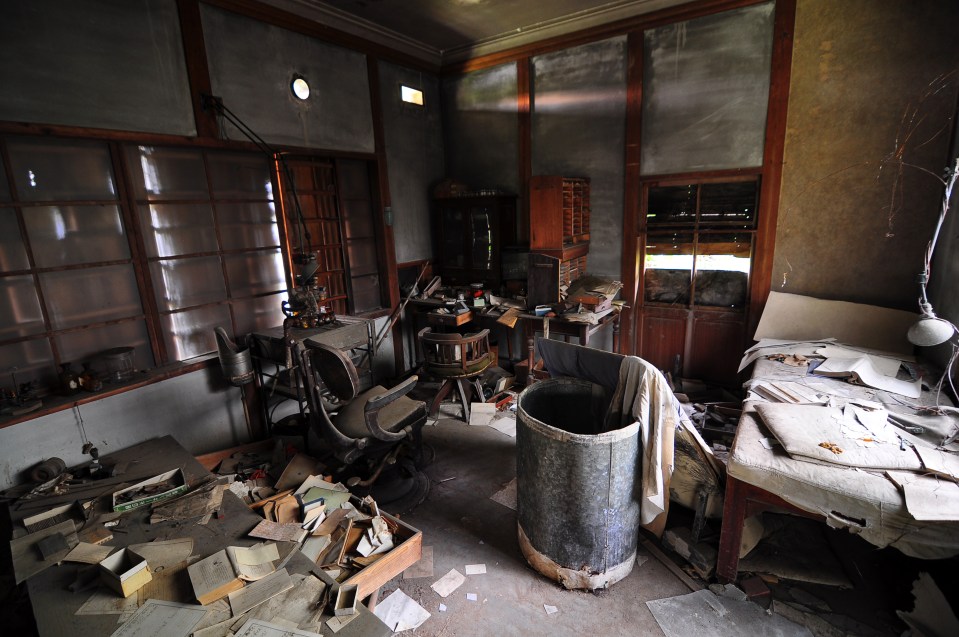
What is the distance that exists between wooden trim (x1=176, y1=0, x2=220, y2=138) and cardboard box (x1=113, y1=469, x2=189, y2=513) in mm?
2688

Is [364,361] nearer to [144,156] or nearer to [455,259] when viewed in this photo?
[455,259]

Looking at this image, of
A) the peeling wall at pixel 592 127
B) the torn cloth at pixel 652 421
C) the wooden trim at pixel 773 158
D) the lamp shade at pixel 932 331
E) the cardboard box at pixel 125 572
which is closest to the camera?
the cardboard box at pixel 125 572

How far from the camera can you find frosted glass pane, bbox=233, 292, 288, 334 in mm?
4215

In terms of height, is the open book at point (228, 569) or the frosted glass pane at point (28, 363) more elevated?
the frosted glass pane at point (28, 363)

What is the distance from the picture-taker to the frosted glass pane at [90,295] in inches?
125

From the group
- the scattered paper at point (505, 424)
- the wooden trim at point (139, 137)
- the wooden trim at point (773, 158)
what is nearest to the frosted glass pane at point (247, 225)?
the wooden trim at point (139, 137)

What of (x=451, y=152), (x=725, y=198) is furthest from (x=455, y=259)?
→ (x=725, y=198)

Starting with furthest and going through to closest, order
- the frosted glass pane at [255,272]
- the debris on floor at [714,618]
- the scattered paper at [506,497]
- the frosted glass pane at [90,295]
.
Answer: the frosted glass pane at [255,272]
the scattered paper at [506,497]
the frosted glass pane at [90,295]
the debris on floor at [714,618]

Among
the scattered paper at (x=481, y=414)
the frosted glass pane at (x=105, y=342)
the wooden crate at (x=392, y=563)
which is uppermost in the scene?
the frosted glass pane at (x=105, y=342)

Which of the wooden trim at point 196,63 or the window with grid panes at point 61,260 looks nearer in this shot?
the window with grid panes at point 61,260

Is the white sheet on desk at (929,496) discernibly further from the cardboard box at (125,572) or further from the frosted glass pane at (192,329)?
the frosted glass pane at (192,329)

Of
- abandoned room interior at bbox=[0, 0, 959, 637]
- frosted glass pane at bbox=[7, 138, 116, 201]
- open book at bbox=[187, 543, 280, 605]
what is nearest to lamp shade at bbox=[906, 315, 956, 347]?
abandoned room interior at bbox=[0, 0, 959, 637]

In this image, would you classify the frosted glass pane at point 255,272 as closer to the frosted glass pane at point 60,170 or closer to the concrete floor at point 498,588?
the frosted glass pane at point 60,170

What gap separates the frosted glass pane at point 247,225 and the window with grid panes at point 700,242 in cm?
397
